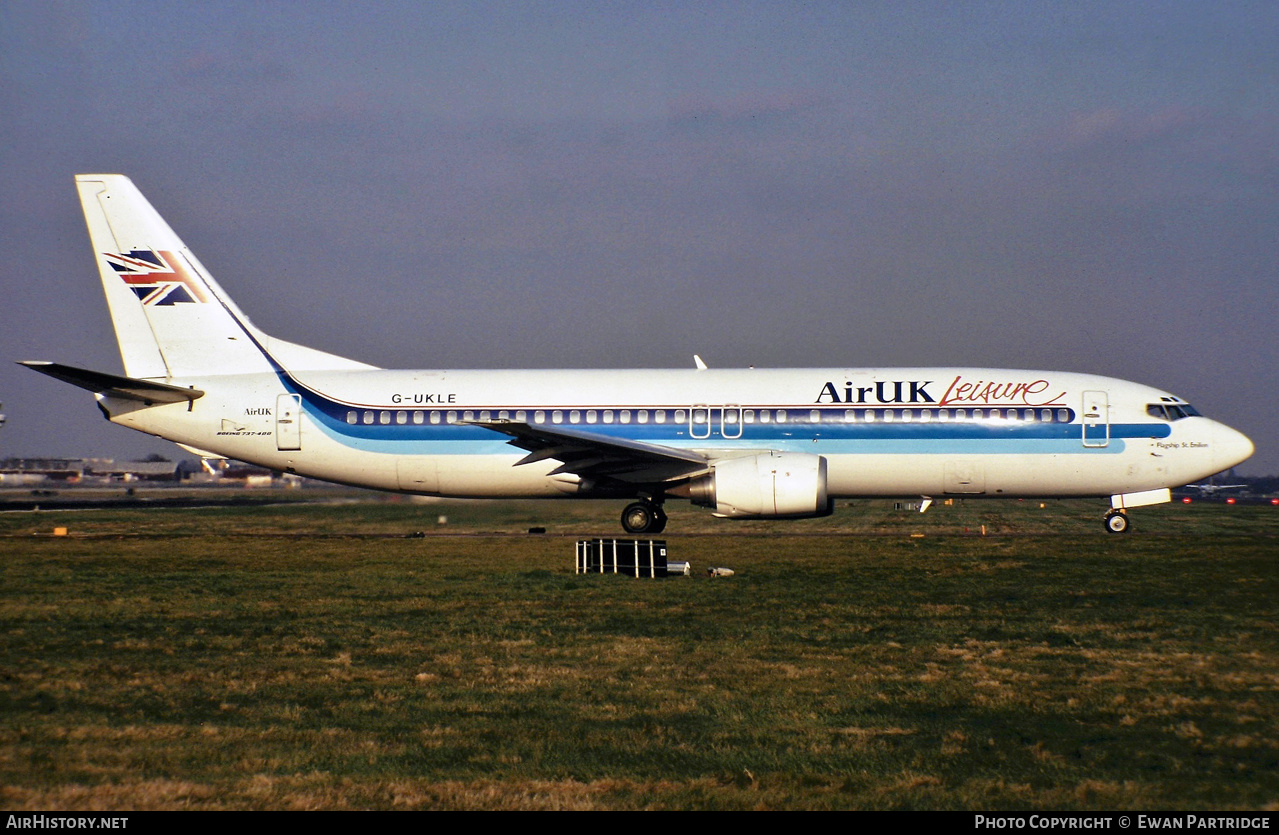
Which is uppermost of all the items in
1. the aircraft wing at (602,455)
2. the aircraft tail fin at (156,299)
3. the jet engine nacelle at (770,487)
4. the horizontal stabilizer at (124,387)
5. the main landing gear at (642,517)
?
the aircraft tail fin at (156,299)

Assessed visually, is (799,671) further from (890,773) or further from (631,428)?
(631,428)

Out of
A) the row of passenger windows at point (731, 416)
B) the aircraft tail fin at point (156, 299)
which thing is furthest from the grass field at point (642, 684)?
the aircraft tail fin at point (156, 299)

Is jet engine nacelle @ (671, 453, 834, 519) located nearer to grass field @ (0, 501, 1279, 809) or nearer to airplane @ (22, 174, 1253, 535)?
airplane @ (22, 174, 1253, 535)

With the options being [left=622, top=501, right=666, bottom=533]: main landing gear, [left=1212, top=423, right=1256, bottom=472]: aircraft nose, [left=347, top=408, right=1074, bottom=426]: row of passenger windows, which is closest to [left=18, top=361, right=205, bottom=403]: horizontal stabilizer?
[left=347, top=408, right=1074, bottom=426]: row of passenger windows

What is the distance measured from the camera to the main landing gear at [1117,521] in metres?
26.7

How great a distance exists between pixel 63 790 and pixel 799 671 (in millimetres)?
6119

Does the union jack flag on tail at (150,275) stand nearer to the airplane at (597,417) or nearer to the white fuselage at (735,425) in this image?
the airplane at (597,417)

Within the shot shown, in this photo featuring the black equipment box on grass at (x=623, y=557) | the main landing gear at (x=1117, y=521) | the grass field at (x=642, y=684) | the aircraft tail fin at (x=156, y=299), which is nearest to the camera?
the grass field at (x=642, y=684)

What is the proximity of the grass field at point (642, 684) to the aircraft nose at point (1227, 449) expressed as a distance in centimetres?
495

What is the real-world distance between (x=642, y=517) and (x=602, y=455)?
7.27 ft

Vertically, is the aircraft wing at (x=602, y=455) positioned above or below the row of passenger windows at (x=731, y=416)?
below

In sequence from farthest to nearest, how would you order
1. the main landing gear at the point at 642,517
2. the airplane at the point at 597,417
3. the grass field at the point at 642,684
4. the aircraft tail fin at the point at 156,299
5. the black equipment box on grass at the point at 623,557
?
the aircraft tail fin at the point at 156,299
the main landing gear at the point at 642,517
the airplane at the point at 597,417
the black equipment box on grass at the point at 623,557
the grass field at the point at 642,684
